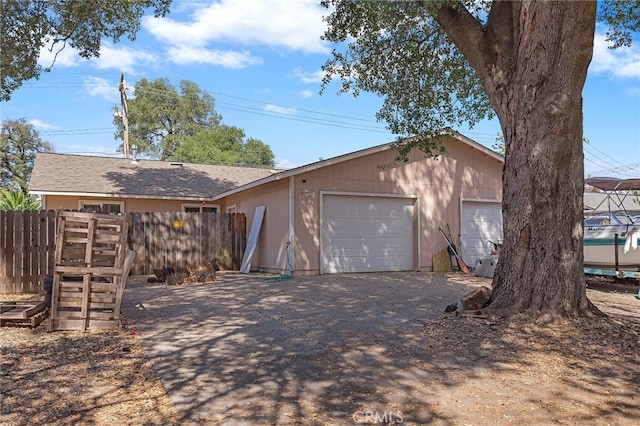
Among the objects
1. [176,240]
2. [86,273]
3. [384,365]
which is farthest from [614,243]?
[176,240]

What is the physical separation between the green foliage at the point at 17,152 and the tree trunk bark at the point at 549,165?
3719cm

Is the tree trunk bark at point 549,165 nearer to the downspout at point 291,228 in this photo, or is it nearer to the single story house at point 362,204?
the single story house at point 362,204

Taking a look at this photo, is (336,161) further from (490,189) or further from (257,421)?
(257,421)

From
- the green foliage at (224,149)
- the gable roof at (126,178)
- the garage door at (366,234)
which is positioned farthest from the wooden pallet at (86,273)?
the green foliage at (224,149)

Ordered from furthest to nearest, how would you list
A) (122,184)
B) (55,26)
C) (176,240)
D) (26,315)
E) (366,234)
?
(122,184) < (176,240) < (366,234) < (55,26) < (26,315)

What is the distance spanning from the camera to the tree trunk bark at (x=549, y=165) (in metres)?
5.54

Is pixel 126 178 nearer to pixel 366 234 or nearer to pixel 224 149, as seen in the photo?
pixel 366 234

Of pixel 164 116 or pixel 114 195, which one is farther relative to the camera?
pixel 164 116

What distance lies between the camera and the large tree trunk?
555 centimetres

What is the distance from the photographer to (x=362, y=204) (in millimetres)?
13242

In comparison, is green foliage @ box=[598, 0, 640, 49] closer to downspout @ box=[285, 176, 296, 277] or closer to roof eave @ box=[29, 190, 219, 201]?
downspout @ box=[285, 176, 296, 277]

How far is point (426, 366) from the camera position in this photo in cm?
427

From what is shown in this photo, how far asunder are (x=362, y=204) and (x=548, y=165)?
7748 mm

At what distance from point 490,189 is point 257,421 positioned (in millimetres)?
13881
